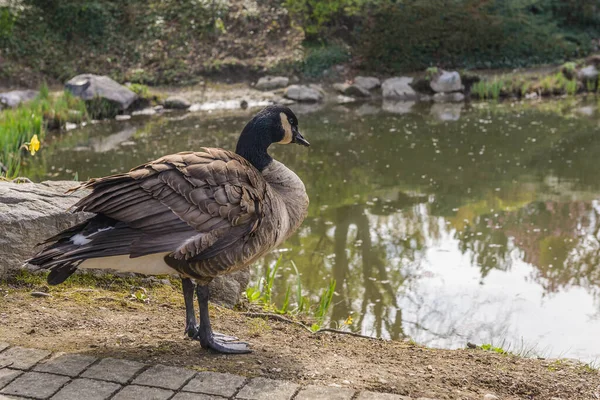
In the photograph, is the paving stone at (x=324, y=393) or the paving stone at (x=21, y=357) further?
the paving stone at (x=21, y=357)

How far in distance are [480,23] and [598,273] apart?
52.5 ft

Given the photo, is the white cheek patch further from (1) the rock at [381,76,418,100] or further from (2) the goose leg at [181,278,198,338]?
(1) the rock at [381,76,418,100]

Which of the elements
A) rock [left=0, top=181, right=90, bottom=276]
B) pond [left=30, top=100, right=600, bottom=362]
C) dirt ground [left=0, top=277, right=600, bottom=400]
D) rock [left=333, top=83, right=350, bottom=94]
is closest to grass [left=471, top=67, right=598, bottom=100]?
pond [left=30, top=100, right=600, bottom=362]

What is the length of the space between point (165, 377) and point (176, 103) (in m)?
15.7

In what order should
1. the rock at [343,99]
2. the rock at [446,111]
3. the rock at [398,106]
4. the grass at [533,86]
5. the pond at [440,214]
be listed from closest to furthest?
1. the pond at [440,214]
2. the rock at [446,111]
3. the rock at [398,106]
4. the grass at [533,86]
5. the rock at [343,99]

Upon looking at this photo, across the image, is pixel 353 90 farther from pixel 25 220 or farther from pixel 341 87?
pixel 25 220

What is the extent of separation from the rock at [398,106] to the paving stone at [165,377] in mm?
14776

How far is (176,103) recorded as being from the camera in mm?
18578

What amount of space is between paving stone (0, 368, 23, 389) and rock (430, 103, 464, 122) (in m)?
14.0

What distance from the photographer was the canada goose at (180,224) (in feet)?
11.7

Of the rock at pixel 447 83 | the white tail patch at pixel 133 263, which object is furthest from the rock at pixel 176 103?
the white tail patch at pixel 133 263

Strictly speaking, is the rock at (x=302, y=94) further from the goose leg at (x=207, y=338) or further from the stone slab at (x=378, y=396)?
the stone slab at (x=378, y=396)

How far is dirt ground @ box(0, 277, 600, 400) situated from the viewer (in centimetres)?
375

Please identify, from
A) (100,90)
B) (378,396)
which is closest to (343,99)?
(100,90)
